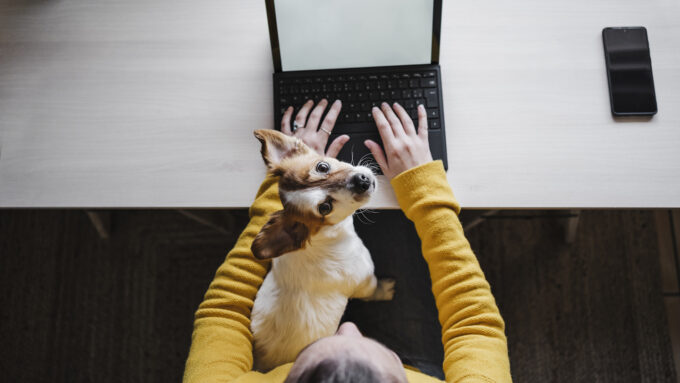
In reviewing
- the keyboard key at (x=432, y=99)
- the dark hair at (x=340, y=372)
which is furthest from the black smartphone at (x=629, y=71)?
the dark hair at (x=340, y=372)

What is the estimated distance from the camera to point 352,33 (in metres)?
1.00

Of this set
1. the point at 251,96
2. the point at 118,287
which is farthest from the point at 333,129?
the point at 118,287

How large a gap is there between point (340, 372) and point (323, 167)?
461mm

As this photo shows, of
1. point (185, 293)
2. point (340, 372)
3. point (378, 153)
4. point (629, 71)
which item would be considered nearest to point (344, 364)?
point (340, 372)

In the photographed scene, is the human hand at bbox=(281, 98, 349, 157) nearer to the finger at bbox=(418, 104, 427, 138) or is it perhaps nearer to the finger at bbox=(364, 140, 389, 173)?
the finger at bbox=(364, 140, 389, 173)

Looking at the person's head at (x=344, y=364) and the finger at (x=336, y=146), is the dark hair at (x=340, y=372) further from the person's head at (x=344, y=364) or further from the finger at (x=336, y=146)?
the finger at (x=336, y=146)

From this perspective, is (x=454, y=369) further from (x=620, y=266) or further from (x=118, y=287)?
(x=118, y=287)

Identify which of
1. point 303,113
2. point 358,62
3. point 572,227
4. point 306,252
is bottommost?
point 572,227

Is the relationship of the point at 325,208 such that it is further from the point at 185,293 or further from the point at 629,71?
the point at 185,293

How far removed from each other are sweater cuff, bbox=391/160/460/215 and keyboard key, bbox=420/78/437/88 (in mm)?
193

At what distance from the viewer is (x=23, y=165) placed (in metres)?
1.05

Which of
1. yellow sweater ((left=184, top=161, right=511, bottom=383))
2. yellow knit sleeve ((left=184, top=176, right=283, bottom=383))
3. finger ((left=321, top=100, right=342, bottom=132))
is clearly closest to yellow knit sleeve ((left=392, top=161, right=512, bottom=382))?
yellow sweater ((left=184, top=161, right=511, bottom=383))

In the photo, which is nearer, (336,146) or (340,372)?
(340,372)

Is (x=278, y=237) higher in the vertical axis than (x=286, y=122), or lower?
lower
